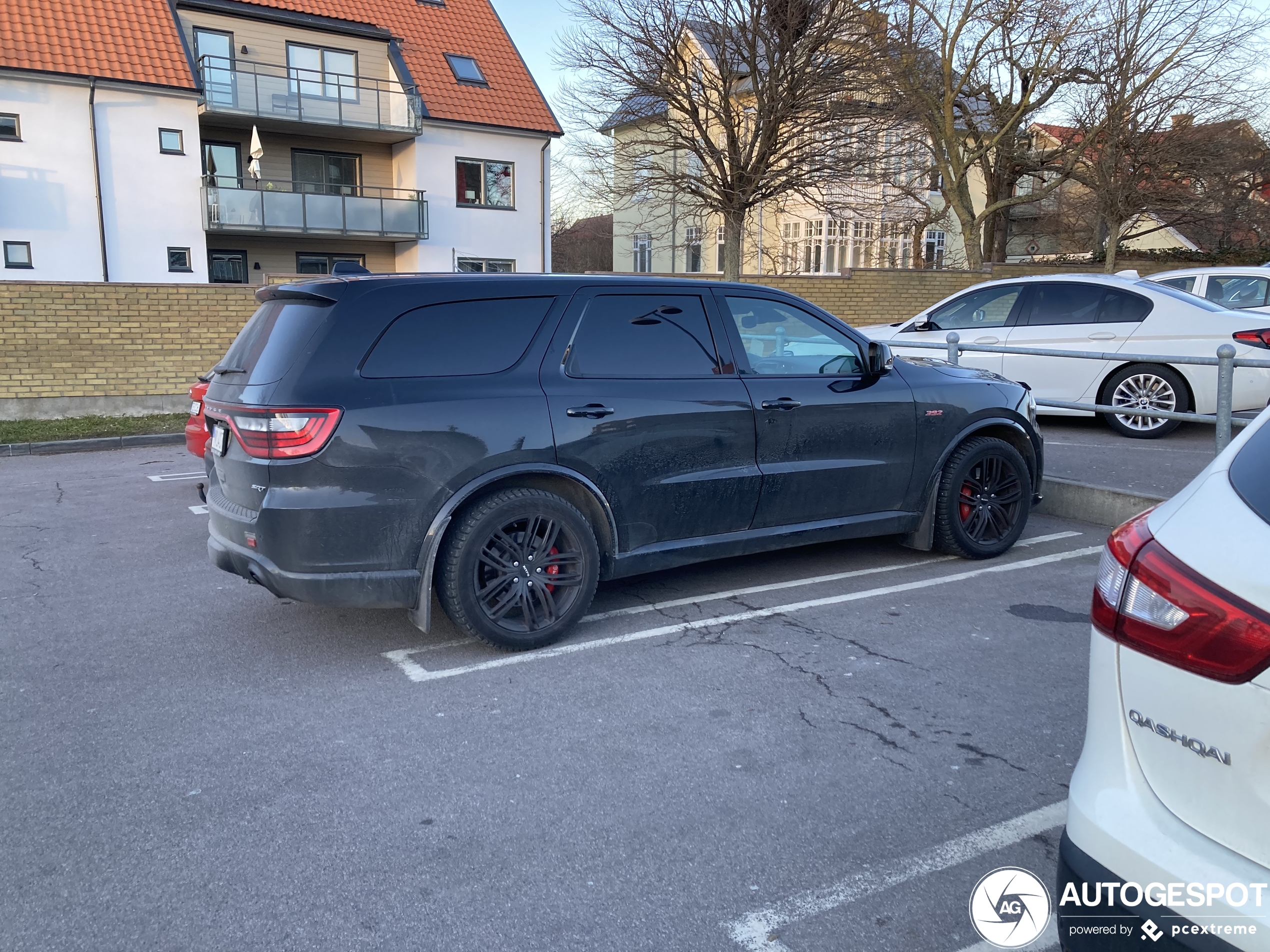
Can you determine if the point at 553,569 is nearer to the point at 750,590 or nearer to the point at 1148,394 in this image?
the point at 750,590

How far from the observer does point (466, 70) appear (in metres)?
28.2

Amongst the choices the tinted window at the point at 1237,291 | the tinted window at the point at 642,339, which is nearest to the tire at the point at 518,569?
the tinted window at the point at 642,339

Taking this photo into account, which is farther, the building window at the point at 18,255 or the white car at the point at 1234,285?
the building window at the point at 18,255

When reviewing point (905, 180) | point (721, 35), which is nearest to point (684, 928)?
point (721, 35)

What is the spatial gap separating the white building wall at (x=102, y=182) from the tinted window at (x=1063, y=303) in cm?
1939

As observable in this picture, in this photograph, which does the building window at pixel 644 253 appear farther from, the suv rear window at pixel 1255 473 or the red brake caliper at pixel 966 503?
the suv rear window at pixel 1255 473

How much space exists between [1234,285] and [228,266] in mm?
22182

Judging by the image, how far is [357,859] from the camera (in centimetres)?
305

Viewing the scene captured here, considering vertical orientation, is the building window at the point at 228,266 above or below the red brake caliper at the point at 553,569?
above

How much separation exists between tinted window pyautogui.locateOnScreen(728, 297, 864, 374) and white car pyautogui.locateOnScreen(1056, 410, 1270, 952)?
3.43 meters

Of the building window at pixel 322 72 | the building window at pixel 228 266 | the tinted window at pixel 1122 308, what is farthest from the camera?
the building window at pixel 322 72

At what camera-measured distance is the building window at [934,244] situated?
147 feet

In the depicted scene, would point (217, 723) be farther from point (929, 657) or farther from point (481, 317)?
point (929, 657)

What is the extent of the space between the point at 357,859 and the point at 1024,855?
2034 mm
